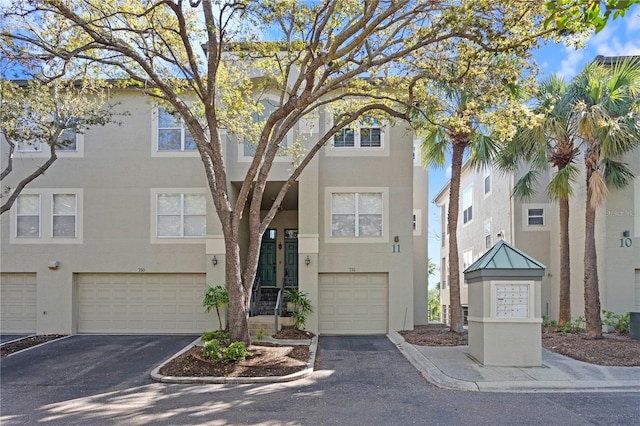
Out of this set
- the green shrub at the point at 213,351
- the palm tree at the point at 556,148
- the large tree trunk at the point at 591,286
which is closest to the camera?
the green shrub at the point at 213,351

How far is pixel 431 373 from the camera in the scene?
30.2 feet

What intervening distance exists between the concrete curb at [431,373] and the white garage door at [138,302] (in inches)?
264

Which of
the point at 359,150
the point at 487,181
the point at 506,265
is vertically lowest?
the point at 506,265

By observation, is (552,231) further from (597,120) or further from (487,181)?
(597,120)

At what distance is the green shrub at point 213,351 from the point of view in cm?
971

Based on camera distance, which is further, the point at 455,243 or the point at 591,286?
the point at 455,243

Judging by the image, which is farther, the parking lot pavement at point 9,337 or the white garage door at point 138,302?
the white garage door at point 138,302

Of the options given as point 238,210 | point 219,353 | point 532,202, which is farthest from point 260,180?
point 532,202

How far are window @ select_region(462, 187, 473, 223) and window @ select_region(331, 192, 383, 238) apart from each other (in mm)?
11082

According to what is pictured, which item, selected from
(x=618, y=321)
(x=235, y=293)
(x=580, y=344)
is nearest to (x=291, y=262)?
(x=235, y=293)

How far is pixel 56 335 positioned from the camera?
14.8 meters

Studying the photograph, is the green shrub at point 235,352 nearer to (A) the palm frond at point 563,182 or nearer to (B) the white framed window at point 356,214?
(B) the white framed window at point 356,214

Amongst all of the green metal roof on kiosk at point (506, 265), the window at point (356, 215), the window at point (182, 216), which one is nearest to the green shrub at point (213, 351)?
the green metal roof on kiosk at point (506, 265)

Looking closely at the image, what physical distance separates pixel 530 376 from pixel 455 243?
5389mm
